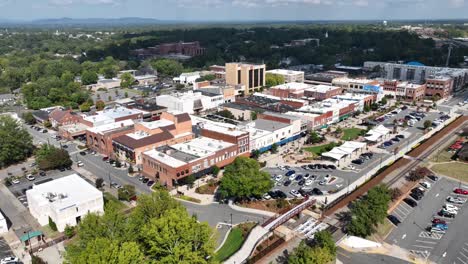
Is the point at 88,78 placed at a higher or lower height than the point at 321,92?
lower

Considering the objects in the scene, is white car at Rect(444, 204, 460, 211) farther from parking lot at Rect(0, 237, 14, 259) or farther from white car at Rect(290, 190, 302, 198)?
parking lot at Rect(0, 237, 14, 259)

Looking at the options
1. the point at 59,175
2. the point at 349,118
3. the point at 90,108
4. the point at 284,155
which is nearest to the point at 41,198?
the point at 59,175

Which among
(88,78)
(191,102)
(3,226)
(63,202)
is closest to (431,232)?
(63,202)

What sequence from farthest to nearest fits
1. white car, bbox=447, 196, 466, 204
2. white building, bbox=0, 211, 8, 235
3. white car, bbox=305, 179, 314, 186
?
white car, bbox=305, 179, 314, 186 → white car, bbox=447, 196, 466, 204 → white building, bbox=0, 211, 8, 235

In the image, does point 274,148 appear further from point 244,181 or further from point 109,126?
point 109,126

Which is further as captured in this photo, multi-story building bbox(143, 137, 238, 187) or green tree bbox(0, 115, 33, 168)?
green tree bbox(0, 115, 33, 168)

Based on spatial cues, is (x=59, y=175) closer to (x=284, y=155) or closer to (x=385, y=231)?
(x=284, y=155)

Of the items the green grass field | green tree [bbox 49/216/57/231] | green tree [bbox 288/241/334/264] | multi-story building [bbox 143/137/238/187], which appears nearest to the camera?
green tree [bbox 288/241/334/264]

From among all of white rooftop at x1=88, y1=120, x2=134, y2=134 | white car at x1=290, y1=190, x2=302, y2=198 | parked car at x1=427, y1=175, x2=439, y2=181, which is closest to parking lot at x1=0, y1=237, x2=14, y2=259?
white rooftop at x1=88, y1=120, x2=134, y2=134
